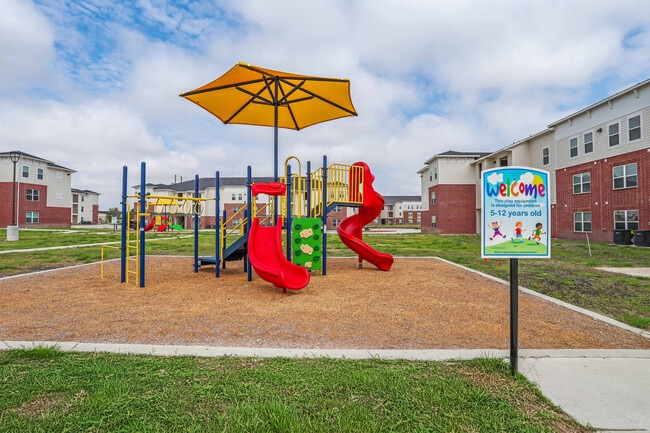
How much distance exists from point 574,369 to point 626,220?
23.8 m

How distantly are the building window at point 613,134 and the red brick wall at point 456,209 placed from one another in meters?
14.0

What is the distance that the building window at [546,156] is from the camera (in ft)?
91.5

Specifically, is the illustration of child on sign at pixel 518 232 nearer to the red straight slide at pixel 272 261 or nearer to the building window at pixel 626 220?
the red straight slide at pixel 272 261

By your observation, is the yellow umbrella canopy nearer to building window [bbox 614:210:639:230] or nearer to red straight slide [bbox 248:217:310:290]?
red straight slide [bbox 248:217:310:290]

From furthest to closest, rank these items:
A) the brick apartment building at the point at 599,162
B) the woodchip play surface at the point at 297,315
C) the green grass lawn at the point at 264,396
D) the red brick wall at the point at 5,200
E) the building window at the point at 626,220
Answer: the red brick wall at the point at 5,200
the building window at the point at 626,220
the brick apartment building at the point at 599,162
the woodchip play surface at the point at 297,315
the green grass lawn at the point at 264,396

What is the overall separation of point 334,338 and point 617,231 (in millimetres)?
23709

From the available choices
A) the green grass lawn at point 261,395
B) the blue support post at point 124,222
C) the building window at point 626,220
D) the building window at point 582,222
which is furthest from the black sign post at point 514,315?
the building window at point 582,222

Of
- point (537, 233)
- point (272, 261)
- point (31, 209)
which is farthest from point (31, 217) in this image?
point (537, 233)

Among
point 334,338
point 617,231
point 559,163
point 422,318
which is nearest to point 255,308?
point 334,338

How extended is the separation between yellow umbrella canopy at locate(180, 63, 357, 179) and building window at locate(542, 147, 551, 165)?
83.0ft

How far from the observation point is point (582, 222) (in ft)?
81.1

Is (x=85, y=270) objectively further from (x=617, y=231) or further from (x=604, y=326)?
(x=617, y=231)

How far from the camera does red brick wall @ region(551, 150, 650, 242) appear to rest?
20.3 m

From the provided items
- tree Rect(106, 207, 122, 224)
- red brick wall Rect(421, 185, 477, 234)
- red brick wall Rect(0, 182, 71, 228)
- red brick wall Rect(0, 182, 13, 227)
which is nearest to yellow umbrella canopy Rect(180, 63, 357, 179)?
red brick wall Rect(421, 185, 477, 234)
